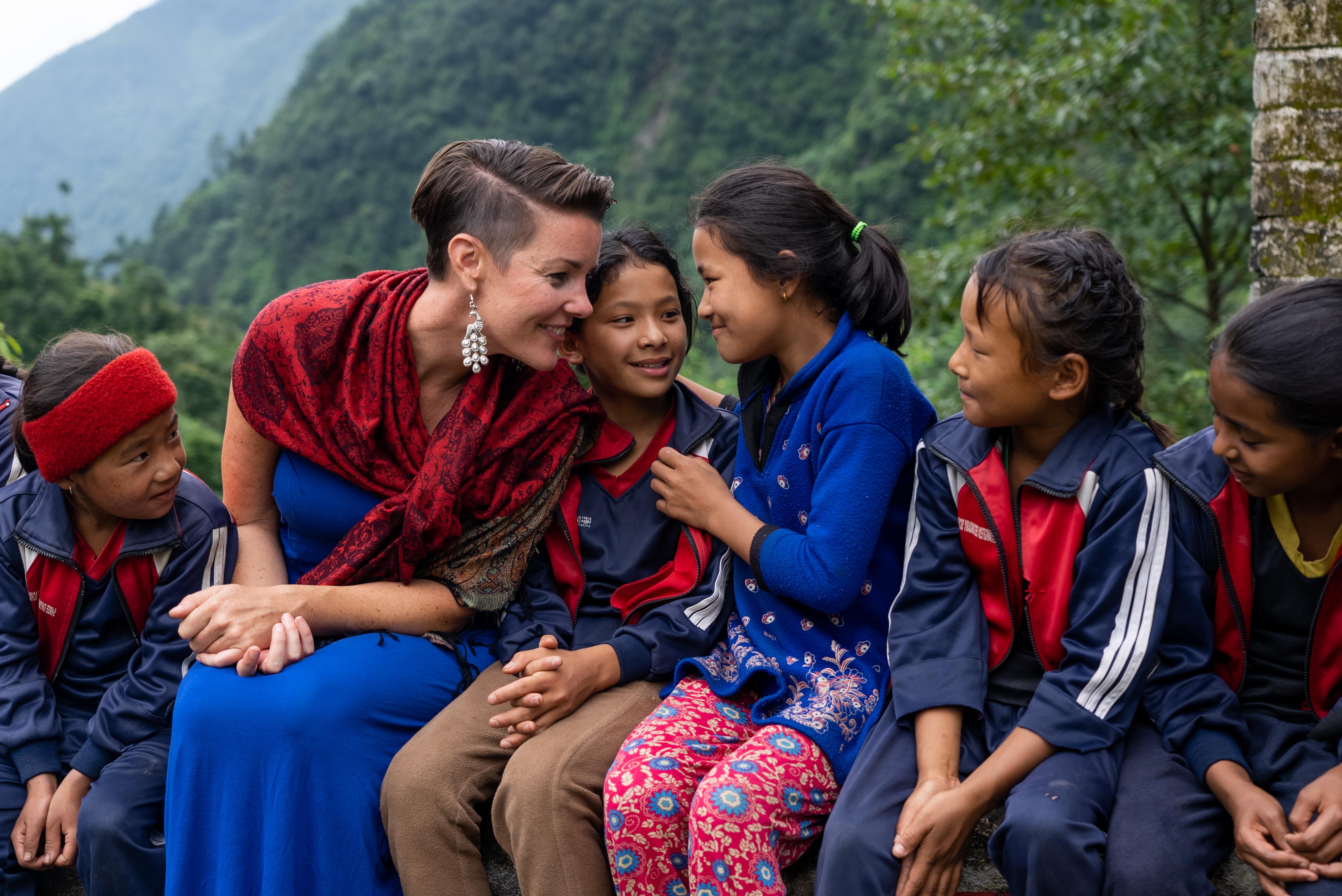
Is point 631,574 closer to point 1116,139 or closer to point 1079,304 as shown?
point 1079,304

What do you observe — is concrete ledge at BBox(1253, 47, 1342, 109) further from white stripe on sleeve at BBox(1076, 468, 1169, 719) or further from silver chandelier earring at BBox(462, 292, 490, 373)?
silver chandelier earring at BBox(462, 292, 490, 373)

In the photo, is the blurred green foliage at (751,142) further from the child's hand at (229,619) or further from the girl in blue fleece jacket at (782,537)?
the child's hand at (229,619)

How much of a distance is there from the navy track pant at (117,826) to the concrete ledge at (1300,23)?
3859 millimetres

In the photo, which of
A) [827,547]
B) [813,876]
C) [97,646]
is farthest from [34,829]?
[827,547]

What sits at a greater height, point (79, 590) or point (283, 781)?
point (79, 590)

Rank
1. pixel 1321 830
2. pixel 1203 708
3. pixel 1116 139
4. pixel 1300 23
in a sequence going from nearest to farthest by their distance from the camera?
pixel 1321 830 → pixel 1203 708 → pixel 1300 23 → pixel 1116 139

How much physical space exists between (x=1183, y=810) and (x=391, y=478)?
1.69 meters

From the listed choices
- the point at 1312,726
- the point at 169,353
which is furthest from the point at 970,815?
the point at 169,353

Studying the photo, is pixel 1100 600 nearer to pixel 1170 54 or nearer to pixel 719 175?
pixel 719 175

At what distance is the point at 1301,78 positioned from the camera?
352 cm

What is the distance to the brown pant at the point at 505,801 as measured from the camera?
6.56 ft

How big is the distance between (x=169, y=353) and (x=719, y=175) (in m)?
19.8

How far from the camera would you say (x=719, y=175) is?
2.44 m

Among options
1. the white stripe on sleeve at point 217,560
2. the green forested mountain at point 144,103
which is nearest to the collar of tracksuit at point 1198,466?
the white stripe on sleeve at point 217,560
